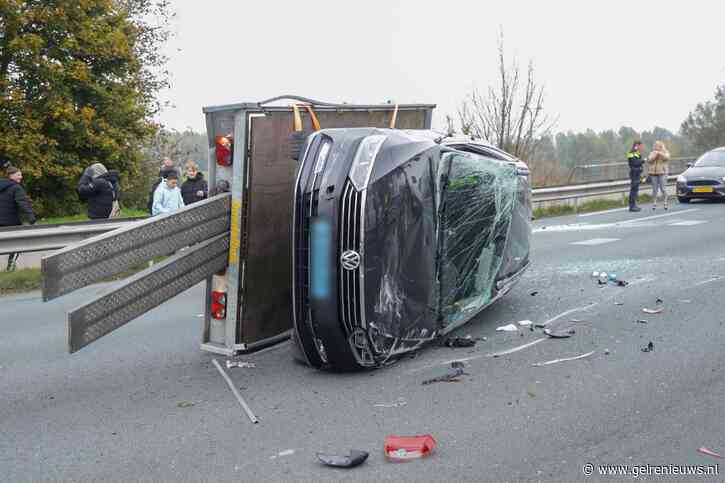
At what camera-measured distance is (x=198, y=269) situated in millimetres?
5461

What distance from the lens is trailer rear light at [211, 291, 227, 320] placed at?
5770 millimetres

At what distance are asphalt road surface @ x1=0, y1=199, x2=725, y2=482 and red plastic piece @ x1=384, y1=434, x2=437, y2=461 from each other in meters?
0.06

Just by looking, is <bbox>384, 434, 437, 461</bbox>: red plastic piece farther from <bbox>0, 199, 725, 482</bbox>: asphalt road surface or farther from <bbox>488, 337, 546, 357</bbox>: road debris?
<bbox>488, 337, 546, 357</bbox>: road debris

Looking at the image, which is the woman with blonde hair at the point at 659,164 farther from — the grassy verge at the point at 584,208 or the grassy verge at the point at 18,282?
the grassy verge at the point at 18,282

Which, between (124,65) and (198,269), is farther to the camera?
(124,65)

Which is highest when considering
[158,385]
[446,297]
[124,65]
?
[124,65]

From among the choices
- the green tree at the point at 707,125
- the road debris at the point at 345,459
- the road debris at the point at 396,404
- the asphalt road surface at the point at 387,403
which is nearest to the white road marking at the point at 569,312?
the asphalt road surface at the point at 387,403

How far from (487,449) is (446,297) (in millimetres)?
1926

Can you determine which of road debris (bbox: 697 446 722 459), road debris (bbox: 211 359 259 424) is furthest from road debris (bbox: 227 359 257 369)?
road debris (bbox: 697 446 722 459)

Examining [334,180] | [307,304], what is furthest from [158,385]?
[334,180]

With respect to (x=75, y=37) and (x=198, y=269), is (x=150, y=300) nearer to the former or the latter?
(x=198, y=269)

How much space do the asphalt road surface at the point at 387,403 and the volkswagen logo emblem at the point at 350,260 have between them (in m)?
0.83

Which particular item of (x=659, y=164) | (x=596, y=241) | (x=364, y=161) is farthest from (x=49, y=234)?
(x=659, y=164)

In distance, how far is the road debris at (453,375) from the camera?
204 inches
